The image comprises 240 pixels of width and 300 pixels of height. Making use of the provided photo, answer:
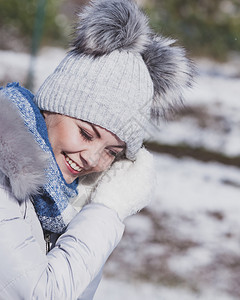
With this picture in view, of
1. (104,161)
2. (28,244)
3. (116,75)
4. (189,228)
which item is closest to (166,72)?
(116,75)

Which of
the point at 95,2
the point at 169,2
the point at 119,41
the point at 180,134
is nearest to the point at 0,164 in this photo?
the point at 119,41

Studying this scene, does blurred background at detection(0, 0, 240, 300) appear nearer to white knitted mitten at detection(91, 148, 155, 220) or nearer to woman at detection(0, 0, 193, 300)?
woman at detection(0, 0, 193, 300)

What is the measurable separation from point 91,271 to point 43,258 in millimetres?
172

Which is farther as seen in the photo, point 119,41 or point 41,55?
point 41,55

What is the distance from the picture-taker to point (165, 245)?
4367mm

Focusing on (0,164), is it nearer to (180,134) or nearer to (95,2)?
(95,2)

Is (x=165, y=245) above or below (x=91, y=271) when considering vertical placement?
below

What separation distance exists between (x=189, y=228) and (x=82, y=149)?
10.1ft

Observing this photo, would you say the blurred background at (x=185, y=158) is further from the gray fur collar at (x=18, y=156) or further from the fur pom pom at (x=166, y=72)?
the gray fur collar at (x=18, y=156)

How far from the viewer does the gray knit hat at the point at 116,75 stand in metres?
1.83

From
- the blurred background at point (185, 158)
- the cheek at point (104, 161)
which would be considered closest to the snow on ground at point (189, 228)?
the blurred background at point (185, 158)

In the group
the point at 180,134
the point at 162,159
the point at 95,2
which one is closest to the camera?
the point at 95,2

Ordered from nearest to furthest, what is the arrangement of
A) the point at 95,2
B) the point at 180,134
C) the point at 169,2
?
the point at 95,2, the point at 180,134, the point at 169,2

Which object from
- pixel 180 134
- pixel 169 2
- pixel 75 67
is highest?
pixel 75 67
